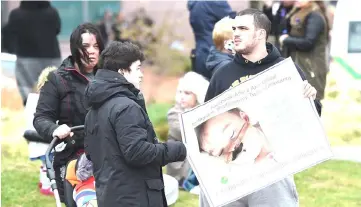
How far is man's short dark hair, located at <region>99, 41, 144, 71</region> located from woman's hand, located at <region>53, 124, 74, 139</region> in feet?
2.15

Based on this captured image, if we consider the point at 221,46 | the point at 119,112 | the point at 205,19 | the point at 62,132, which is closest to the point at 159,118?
the point at 205,19

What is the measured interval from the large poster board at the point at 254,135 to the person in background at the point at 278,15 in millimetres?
5321

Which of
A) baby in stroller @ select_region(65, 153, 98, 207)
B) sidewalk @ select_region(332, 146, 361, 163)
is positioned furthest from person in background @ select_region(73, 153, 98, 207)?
sidewalk @ select_region(332, 146, 361, 163)

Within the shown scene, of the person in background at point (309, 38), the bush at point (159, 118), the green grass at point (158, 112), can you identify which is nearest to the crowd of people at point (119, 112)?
the person in background at point (309, 38)

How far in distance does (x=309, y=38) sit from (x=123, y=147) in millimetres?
5403

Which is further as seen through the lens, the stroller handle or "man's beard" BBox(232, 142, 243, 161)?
the stroller handle

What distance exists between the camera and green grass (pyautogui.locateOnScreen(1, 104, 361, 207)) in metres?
7.47

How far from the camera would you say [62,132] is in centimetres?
510

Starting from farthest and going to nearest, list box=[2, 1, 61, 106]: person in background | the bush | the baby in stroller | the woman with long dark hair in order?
box=[2, 1, 61, 106]: person in background, the bush, the woman with long dark hair, the baby in stroller

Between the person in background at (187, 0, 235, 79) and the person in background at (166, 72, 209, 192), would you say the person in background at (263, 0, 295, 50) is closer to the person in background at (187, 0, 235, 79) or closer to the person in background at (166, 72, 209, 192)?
the person in background at (187, 0, 235, 79)

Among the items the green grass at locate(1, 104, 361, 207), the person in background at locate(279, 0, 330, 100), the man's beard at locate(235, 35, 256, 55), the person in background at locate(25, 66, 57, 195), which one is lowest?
the green grass at locate(1, 104, 361, 207)

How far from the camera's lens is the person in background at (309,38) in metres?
9.38

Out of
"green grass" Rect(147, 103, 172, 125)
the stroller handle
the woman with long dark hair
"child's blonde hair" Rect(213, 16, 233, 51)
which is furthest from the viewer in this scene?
"green grass" Rect(147, 103, 172, 125)

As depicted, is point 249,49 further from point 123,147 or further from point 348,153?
point 348,153
